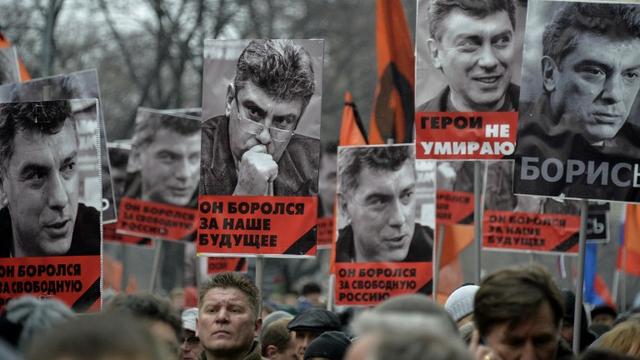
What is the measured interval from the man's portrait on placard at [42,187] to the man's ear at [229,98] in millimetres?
992

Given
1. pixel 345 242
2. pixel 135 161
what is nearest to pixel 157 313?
pixel 345 242

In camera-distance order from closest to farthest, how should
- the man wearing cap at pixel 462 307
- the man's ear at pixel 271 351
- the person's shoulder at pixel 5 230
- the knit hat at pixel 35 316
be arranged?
the knit hat at pixel 35 316, the man wearing cap at pixel 462 307, the man's ear at pixel 271 351, the person's shoulder at pixel 5 230

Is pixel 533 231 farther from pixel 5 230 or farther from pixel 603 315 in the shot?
pixel 5 230

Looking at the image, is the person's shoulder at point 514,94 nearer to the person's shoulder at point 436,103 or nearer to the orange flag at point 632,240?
the person's shoulder at point 436,103

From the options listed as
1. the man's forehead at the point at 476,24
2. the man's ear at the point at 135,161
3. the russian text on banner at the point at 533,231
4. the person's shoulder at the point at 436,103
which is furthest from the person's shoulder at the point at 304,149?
the man's ear at the point at 135,161

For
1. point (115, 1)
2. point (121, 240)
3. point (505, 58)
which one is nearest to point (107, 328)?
point (505, 58)

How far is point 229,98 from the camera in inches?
436

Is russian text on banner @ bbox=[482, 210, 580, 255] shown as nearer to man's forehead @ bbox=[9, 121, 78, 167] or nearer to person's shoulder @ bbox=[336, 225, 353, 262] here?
person's shoulder @ bbox=[336, 225, 353, 262]

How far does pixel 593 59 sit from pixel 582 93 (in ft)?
0.72

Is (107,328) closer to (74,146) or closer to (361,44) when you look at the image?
(74,146)

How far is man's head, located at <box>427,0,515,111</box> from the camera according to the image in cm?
1138

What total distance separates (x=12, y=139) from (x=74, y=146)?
0.40m

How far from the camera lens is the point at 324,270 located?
48.0 metres

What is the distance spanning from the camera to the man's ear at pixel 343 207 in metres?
14.0
